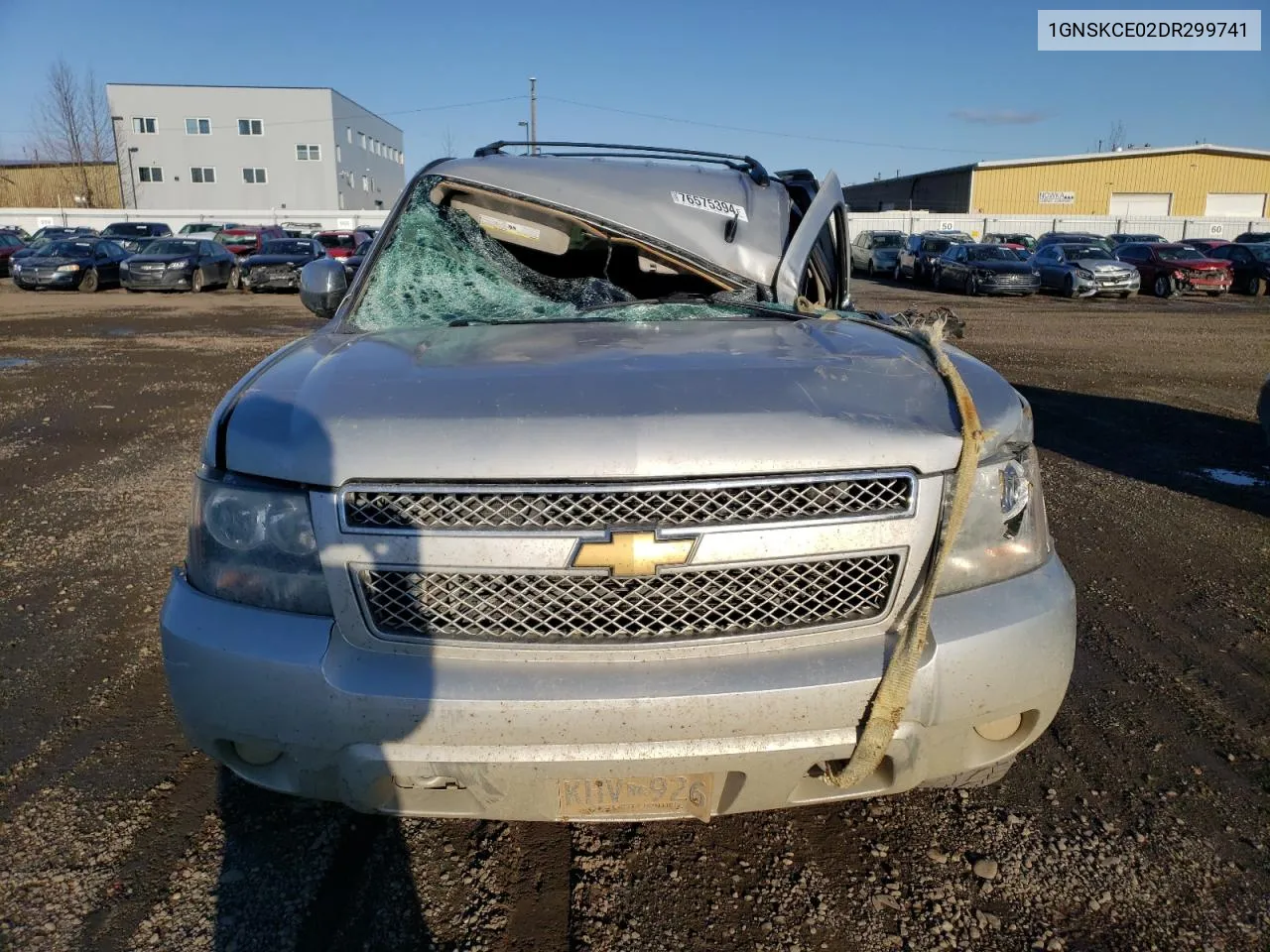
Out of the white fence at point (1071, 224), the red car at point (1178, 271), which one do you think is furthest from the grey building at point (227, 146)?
the red car at point (1178, 271)

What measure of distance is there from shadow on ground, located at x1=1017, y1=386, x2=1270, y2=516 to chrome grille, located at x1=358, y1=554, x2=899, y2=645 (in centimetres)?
497

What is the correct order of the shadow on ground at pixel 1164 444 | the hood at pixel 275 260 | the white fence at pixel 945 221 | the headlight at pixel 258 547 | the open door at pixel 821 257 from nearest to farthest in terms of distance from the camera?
the headlight at pixel 258 547 → the open door at pixel 821 257 → the shadow on ground at pixel 1164 444 → the hood at pixel 275 260 → the white fence at pixel 945 221

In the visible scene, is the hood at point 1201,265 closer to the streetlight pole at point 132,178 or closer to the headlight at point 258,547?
the headlight at point 258,547

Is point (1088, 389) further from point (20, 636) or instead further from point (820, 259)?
point (20, 636)

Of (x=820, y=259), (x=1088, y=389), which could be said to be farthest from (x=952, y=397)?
(x=1088, y=389)

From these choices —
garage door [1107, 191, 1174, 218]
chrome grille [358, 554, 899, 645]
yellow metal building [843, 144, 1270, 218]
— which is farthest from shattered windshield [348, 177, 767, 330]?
garage door [1107, 191, 1174, 218]

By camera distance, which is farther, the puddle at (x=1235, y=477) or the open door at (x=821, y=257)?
the puddle at (x=1235, y=477)

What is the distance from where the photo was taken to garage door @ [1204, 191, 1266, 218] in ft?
182

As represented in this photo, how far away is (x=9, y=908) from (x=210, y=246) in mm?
25863

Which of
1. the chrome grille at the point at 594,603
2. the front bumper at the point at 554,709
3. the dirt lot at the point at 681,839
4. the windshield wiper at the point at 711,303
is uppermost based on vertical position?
the windshield wiper at the point at 711,303

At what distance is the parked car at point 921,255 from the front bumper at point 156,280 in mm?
21776

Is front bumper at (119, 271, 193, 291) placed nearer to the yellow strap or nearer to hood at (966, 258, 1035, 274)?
hood at (966, 258, 1035, 274)

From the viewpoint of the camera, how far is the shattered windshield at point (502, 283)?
3.19 meters

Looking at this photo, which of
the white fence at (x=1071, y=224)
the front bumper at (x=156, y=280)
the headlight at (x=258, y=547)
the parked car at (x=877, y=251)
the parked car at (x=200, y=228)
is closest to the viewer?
the headlight at (x=258, y=547)
